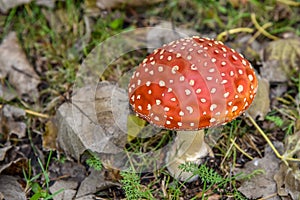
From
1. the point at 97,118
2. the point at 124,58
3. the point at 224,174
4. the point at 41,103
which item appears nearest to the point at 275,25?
the point at 124,58

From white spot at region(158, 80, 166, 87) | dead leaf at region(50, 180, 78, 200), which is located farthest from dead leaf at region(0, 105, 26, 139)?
white spot at region(158, 80, 166, 87)

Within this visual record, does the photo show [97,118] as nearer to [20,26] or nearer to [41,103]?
[41,103]

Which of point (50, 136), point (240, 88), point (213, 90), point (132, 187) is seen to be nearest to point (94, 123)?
point (50, 136)

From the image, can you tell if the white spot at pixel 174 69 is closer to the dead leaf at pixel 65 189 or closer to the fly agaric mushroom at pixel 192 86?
the fly agaric mushroom at pixel 192 86

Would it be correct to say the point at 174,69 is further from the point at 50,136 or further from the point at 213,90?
the point at 50,136

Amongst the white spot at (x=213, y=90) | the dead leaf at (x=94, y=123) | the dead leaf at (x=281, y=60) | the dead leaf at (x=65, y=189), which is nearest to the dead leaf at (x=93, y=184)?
the dead leaf at (x=65, y=189)

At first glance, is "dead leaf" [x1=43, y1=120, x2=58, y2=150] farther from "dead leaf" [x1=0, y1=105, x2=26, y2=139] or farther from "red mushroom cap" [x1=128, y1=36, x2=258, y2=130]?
"red mushroom cap" [x1=128, y1=36, x2=258, y2=130]

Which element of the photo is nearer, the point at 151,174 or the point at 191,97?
the point at 191,97
